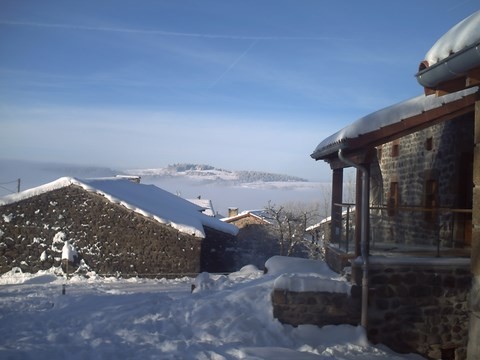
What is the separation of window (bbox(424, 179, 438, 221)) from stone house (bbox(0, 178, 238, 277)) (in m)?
9.26

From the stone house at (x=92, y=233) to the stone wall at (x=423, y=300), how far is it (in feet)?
35.1

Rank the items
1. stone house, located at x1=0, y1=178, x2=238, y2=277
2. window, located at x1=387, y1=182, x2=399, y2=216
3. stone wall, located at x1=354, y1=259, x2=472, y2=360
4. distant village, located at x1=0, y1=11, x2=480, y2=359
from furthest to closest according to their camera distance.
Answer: stone house, located at x1=0, y1=178, x2=238, y2=277 < window, located at x1=387, y1=182, x2=399, y2=216 < stone wall, located at x1=354, y1=259, x2=472, y2=360 < distant village, located at x1=0, y1=11, x2=480, y2=359

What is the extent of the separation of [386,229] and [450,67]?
10381 millimetres

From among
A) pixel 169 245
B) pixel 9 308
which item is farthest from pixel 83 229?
pixel 9 308

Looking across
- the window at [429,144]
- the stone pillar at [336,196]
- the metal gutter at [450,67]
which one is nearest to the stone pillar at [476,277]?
the metal gutter at [450,67]

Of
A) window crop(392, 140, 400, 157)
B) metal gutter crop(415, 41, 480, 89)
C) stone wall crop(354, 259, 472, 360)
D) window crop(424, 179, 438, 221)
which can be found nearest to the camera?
metal gutter crop(415, 41, 480, 89)

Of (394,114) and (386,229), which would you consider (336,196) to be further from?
(386,229)

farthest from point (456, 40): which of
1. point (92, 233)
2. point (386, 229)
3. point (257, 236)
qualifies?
point (257, 236)

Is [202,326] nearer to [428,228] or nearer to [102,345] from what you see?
[102,345]

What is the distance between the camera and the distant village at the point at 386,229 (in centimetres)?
577

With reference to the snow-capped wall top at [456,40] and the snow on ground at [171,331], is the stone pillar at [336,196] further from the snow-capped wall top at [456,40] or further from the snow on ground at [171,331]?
the snow-capped wall top at [456,40]

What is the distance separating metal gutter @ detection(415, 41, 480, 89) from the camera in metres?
3.18

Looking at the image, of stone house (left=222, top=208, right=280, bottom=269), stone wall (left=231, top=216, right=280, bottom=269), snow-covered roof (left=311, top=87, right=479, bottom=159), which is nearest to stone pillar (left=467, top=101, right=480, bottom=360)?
snow-covered roof (left=311, top=87, right=479, bottom=159)

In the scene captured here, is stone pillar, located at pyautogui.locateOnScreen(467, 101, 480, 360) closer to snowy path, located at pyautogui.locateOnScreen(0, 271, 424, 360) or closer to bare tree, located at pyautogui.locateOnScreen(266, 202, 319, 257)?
snowy path, located at pyautogui.locateOnScreen(0, 271, 424, 360)
